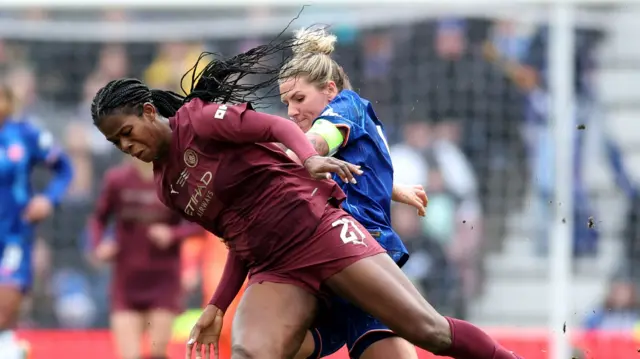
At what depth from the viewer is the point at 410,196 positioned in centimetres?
605

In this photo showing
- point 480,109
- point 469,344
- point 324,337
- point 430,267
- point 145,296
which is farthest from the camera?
point 480,109

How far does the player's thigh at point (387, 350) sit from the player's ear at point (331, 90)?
3.77 feet

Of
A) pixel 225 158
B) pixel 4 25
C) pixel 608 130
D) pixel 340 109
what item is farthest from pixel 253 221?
pixel 4 25

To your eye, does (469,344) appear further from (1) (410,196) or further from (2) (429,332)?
(1) (410,196)

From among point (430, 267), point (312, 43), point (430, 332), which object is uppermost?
point (312, 43)

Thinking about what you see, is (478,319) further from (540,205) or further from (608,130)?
(608,130)

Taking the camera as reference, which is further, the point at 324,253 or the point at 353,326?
the point at 353,326

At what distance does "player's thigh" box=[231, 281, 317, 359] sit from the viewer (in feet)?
16.9

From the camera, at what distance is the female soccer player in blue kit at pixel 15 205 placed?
932cm

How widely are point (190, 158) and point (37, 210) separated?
4477 mm

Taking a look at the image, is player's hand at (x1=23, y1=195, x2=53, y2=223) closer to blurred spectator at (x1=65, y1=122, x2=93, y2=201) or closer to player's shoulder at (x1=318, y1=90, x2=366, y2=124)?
blurred spectator at (x1=65, y1=122, x2=93, y2=201)

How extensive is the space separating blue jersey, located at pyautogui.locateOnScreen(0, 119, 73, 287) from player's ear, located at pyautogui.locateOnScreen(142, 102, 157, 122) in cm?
444

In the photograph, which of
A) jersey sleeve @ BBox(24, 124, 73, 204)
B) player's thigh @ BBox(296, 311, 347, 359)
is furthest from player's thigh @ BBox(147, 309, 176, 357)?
player's thigh @ BBox(296, 311, 347, 359)

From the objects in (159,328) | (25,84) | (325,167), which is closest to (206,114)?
(325,167)
